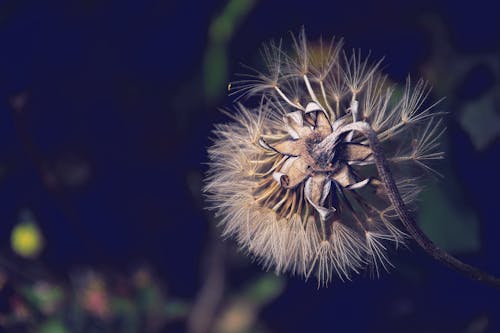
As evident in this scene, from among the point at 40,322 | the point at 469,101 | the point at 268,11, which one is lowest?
the point at 40,322

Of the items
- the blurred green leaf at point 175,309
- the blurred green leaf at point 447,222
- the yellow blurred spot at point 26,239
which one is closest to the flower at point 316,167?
the blurred green leaf at point 447,222

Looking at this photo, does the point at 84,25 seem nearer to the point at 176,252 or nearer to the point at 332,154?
the point at 176,252

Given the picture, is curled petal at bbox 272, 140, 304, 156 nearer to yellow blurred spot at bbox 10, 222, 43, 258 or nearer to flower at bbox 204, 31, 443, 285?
flower at bbox 204, 31, 443, 285

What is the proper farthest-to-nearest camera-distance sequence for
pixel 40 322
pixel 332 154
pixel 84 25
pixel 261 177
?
1. pixel 40 322
2. pixel 84 25
3. pixel 261 177
4. pixel 332 154

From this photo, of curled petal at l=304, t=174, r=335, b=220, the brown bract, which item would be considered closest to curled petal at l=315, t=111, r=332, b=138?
the brown bract

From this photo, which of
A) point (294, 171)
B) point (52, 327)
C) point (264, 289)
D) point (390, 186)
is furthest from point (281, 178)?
point (52, 327)

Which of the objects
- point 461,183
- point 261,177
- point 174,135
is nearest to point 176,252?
point 174,135
